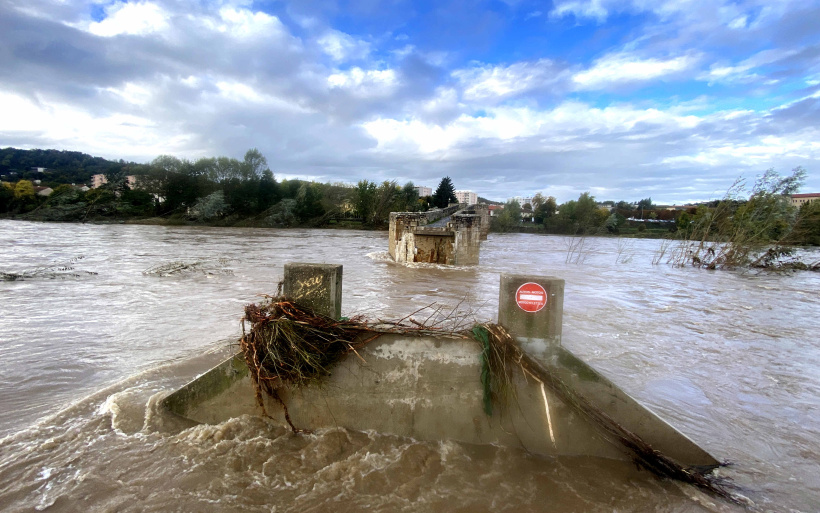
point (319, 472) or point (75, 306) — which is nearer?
point (319, 472)

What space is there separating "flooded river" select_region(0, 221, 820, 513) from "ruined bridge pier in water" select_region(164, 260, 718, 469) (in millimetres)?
144

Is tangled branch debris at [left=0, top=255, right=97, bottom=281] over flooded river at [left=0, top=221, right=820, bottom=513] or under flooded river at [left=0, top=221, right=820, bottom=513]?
over

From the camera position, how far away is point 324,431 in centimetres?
418

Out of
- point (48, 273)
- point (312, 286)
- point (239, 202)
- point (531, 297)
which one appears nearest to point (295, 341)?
point (312, 286)

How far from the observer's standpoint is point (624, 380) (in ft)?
19.9

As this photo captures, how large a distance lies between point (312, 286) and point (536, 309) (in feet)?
6.85

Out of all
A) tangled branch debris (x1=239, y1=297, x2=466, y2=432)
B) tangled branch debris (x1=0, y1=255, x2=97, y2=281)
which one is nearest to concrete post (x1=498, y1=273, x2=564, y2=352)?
tangled branch debris (x1=239, y1=297, x2=466, y2=432)

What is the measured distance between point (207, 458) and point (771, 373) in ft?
25.5

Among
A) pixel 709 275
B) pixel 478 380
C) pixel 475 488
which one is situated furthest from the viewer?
pixel 709 275

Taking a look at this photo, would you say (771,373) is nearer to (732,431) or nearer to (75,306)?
(732,431)

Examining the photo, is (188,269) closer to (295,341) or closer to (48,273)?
(48,273)

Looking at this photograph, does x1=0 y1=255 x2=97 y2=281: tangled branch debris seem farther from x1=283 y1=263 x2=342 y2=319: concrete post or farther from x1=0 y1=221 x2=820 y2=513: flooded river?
x1=283 y1=263 x2=342 y2=319: concrete post

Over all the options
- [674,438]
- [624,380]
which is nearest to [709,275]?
[624,380]

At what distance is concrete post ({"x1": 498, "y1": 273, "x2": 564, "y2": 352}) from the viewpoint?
4.09 metres
